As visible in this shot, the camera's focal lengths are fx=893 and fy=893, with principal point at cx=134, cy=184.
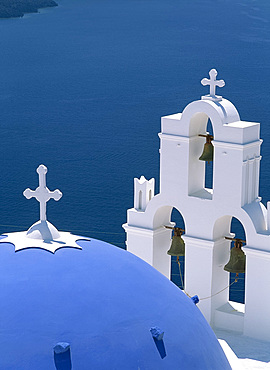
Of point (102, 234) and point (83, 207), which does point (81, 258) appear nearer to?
point (102, 234)

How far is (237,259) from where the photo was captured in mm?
13844

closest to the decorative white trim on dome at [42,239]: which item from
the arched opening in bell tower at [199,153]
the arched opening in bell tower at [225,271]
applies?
the arched opening in bell tower at [199,153]

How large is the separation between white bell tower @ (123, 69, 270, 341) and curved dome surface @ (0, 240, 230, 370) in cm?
513

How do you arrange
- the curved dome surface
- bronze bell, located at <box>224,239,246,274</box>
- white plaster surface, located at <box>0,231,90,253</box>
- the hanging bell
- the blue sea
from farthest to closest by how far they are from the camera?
1. the blue sea
2. bronze bell, located at <box>224,239,246,274</box>
3. the hanging bell
4. white plaster surface, located at <box>0,231,90,253</box>
5. the curved dome surface

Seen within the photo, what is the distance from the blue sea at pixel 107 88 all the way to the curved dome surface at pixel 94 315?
64.9 ft

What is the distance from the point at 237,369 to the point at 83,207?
26.2 metres

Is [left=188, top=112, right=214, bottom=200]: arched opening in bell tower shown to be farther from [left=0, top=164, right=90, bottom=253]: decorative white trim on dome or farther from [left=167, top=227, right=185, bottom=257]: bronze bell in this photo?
[left=0, top=164, right=90, bottom=253]: decorative white trim on dome

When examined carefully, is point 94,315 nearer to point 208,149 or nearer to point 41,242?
point 41,242

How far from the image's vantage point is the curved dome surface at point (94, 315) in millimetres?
7332

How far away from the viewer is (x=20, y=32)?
77688 mm

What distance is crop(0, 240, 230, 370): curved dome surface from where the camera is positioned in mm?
7332

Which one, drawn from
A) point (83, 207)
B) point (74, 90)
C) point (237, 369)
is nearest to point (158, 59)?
point (74, 90)

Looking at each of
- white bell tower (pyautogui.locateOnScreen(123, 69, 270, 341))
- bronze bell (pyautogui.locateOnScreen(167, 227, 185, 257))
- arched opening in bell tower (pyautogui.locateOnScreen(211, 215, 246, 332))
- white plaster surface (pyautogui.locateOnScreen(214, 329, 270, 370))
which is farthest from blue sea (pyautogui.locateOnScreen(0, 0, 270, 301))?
white plaster surface (pyautogui.locateOnScreen(214, 329, 270, 370))

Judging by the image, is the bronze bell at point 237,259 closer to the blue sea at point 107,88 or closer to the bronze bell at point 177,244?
the bronze bell at point 177,244
